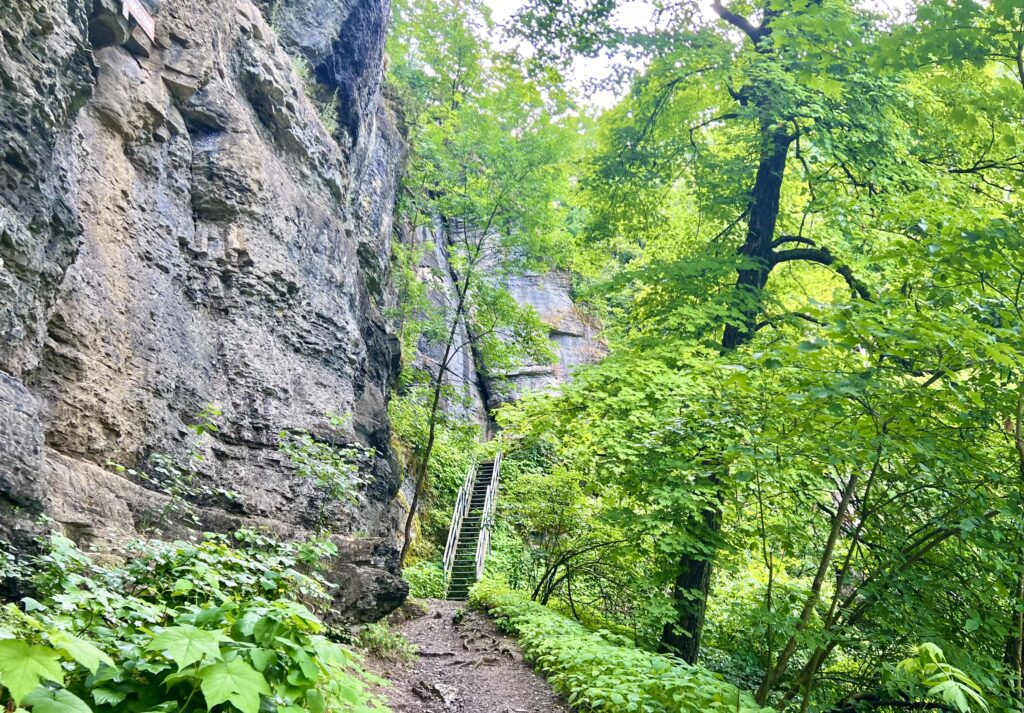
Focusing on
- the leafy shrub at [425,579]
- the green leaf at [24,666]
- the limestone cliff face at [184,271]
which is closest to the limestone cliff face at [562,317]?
the leafy shrub at [425,579]

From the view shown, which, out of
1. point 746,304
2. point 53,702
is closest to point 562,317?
point 746,304

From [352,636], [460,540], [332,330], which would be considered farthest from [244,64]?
[460,540]

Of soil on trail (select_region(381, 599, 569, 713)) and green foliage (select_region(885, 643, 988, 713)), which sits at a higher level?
green foliage (select_region(885, 643, 988, 713))

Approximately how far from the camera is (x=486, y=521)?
14.0 metres

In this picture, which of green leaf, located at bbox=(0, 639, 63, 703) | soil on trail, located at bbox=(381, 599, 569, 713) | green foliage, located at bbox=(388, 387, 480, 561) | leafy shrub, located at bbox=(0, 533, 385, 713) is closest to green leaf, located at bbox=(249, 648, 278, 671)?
leafy shrub, located at bbox=(0, 533, 385, 713)

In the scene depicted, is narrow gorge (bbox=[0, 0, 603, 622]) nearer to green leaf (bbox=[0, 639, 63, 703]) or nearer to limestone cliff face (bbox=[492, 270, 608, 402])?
green leaf (bbox=[0, 639, 63, 703])

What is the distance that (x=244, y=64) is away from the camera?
7863 mm

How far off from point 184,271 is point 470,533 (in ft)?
34.6

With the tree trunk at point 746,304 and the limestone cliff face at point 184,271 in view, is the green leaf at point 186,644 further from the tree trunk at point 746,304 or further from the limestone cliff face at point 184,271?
the tree trunk at point 746,304

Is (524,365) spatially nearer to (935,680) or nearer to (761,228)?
(761,228)

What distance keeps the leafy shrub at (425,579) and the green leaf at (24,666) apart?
10.3m

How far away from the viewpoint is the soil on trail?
18.9 ft

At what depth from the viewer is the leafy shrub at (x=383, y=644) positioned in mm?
6707

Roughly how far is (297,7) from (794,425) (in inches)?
374
